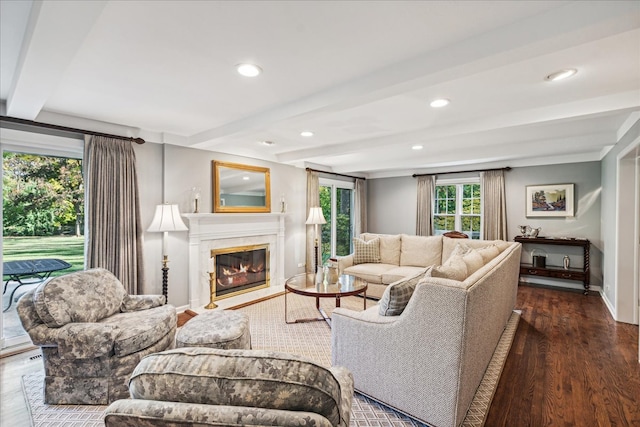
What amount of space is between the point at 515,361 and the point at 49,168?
494 centimetres

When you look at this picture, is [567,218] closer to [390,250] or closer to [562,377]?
[390,250]

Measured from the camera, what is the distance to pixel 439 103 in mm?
2773

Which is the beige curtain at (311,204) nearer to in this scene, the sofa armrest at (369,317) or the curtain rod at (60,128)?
the curtain rod at (60,128)

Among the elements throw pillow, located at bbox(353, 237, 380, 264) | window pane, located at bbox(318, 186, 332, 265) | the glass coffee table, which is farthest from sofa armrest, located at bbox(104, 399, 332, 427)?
window pane, located at bbox(318, 186, 332, 265)

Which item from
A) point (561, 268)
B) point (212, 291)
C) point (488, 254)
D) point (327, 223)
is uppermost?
point (327, 223)

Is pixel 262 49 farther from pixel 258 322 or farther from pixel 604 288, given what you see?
pixel 604 288

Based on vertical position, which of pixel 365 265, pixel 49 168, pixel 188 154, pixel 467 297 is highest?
pixel 188 154

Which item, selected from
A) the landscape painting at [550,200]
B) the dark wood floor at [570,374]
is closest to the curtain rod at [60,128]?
the dark wood floor at [570,374]

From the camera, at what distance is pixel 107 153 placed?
11.0 feet

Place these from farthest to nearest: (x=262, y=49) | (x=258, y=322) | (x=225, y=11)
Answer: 1. (x=258, y=322)
2. (x=262, y=49)
3. (x=225, y=11)

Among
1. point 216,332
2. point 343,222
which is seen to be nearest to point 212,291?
point 216,332

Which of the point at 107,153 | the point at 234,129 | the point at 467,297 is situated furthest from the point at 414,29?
the point at 107,153

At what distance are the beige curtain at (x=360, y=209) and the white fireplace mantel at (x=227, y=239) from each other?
244 centimetres

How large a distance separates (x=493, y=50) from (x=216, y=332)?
2507 millimetres
